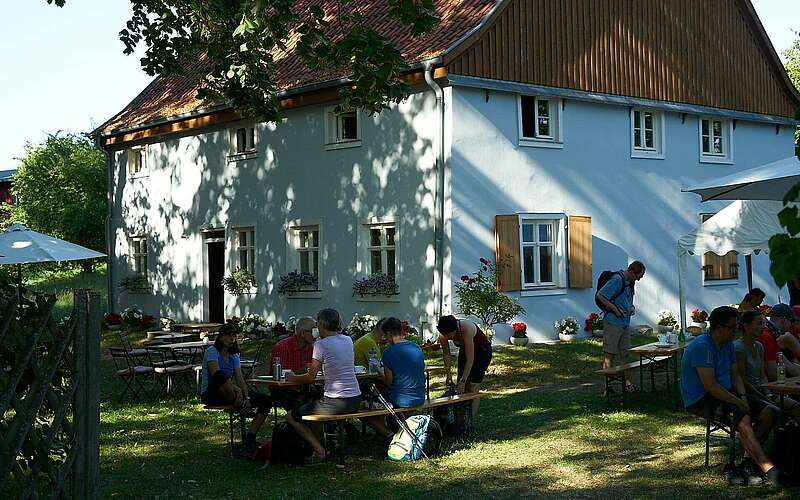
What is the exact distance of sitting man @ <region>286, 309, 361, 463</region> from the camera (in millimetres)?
9156

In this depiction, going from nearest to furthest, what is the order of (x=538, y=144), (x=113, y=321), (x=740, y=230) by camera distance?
(x=740, y=230)
(x=538, y=144)
(x=113, y=321)

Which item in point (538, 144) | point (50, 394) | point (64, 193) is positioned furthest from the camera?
point (64, 193)

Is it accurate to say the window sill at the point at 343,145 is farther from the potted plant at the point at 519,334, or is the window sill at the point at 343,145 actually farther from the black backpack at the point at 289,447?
the black backpack at the point at 289,447

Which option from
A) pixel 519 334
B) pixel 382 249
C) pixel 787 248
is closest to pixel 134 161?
pixel 382 249

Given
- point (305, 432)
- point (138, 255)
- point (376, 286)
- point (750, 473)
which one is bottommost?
point (750, 473)

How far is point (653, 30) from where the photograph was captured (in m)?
21.8

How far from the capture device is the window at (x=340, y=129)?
20391 mm

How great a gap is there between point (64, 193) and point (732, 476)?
134 feet

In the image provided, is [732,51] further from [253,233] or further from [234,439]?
[234,439]

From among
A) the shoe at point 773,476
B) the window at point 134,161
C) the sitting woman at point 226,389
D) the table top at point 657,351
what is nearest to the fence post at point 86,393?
the sitting woman at point 226,389

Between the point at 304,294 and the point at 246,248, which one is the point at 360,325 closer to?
the point at 304,294

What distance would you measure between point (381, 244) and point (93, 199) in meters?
26.9

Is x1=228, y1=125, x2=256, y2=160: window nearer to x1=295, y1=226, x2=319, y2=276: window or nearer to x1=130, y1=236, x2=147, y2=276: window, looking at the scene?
x1=295, y1=226, x2=319, y2=276: window

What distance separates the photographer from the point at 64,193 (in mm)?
44719
